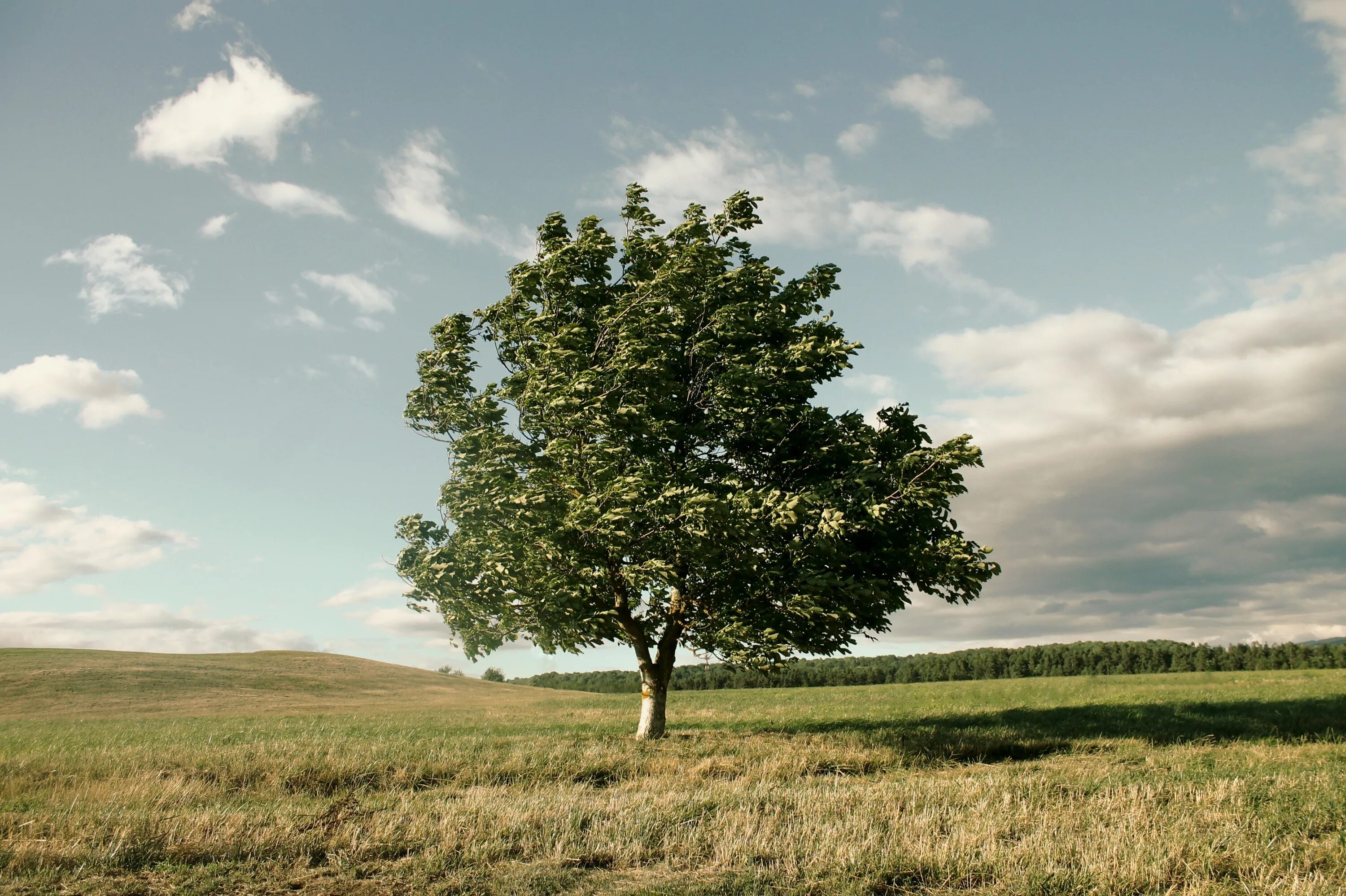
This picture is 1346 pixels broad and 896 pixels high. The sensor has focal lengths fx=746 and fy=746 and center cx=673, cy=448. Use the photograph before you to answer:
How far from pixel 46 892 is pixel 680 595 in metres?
14.4

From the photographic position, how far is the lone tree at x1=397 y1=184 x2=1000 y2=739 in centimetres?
1758

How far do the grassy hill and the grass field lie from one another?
2478 centimetres

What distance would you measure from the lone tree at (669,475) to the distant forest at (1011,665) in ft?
259

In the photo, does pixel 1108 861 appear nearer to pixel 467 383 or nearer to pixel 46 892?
pixel 46 892

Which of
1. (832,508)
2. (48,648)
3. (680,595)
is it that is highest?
(832,508)

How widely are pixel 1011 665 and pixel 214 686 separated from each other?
379 feet

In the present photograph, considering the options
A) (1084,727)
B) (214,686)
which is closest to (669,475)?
(1084,727)

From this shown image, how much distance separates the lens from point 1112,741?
18.4m

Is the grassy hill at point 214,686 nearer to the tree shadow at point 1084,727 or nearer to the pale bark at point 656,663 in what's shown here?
the pale bark at point 656,663

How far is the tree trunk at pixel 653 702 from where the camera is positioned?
21344 mm

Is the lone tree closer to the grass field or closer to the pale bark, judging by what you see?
the pale bark

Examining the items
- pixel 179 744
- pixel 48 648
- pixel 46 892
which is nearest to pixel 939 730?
pixel 46 892

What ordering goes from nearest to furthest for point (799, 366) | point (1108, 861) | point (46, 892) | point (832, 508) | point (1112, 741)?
1. point (46, 892)
2. point (1108, 861)
3. point (832, 508)
4. point (1112, 741)
5. point (799, 366)

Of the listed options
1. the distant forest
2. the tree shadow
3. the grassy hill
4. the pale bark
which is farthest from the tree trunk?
the distant forest
